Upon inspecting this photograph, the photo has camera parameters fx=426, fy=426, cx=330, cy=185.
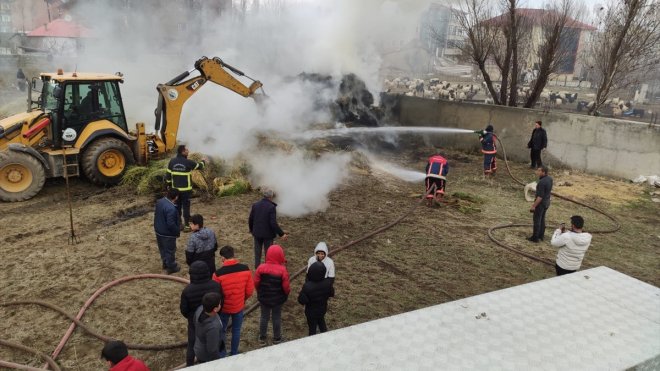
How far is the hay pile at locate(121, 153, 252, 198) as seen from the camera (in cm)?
977

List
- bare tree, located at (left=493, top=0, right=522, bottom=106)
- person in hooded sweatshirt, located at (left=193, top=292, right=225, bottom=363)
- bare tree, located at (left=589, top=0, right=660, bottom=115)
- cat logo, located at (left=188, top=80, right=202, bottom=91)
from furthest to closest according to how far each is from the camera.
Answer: bare tree, located at (left=493, top=0, right=522, bottom=106), bare tree, located at (left=589, top=0, right=660, bottom=115), cat logo, located at (left=188, top=80, right=202, bottom=91), person in hooded sweatshirt, located at (left=193, top=292, right=225, bottom=363)

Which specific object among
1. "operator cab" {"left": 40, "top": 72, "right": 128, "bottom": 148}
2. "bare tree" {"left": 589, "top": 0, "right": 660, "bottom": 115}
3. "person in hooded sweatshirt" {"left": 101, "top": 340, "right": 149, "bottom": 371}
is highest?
"bare tree" {"left": 589, "top": 0, "right": 660, "bottom": 115}

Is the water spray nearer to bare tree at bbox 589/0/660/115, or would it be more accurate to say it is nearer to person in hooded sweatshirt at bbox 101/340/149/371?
bare tree at bbox 589/0/660/115

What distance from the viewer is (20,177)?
9125 mm

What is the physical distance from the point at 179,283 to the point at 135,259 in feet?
3.85

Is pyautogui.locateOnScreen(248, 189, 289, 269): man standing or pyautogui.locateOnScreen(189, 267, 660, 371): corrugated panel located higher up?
pyautogui.locateOnScreen(189, 267, 660, 371): corrugated panel

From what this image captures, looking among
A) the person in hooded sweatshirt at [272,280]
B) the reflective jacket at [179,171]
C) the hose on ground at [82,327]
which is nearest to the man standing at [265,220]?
the hose on ground at [82,327]

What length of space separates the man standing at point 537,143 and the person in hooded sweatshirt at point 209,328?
40.5 feet

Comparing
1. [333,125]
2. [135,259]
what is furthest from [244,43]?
[135,259]

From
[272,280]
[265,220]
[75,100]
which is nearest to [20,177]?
[75,100]

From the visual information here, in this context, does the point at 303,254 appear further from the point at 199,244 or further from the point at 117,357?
the point at 117,357

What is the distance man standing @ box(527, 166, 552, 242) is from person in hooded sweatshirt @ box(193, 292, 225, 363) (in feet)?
21.1

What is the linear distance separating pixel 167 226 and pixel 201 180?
13.6 feet

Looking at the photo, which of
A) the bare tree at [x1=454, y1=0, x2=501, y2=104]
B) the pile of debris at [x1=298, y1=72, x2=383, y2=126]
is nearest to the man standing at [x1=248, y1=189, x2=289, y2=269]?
the pile of debris at [x1=298, y1=72, x2=383, y2=126]
